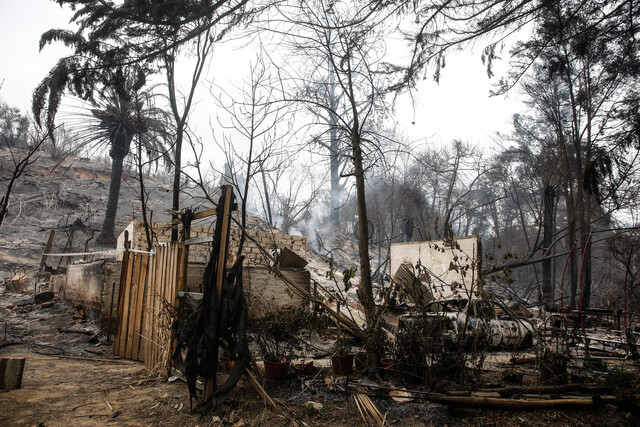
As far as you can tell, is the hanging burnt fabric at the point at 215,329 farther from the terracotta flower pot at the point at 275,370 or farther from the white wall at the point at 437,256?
the white wall at the point at 437,256

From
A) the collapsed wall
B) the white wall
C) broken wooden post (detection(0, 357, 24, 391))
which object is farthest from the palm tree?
the white wall

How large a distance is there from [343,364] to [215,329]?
7.07ft

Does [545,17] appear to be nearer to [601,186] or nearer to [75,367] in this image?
[601,186]

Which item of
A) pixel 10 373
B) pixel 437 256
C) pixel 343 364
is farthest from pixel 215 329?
pixel 437 256

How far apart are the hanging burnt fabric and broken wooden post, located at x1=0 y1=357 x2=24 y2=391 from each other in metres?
2.07

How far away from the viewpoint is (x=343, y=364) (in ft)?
17.7

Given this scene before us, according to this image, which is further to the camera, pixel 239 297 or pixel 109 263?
pixel 109 263

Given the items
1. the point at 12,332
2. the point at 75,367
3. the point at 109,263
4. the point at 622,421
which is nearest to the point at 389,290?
the point at 622,421

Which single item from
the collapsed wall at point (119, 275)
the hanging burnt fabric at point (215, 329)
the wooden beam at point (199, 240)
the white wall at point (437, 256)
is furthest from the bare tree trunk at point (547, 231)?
the wooden beam at point (199, 240)

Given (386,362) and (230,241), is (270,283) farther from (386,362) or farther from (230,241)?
(386,362)

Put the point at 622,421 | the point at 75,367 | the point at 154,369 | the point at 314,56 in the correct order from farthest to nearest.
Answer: the point at 314,56
the point at 75,367
the point at 154,369
the point at 622,421

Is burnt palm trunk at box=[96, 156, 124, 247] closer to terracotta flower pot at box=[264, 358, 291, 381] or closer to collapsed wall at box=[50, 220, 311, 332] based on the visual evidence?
collapsed wall at box=[50, 220, 311, 332]

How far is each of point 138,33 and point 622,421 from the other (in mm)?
7071

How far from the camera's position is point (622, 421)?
13.1 ft
